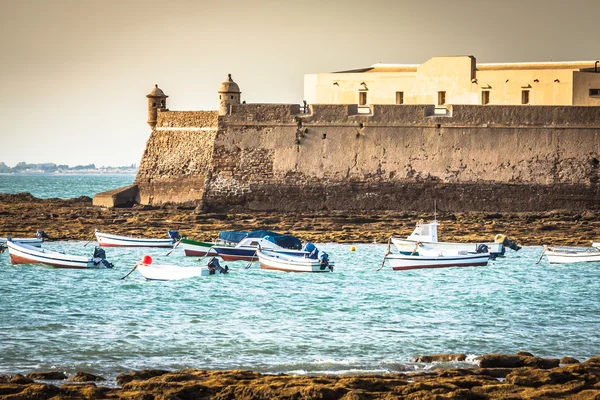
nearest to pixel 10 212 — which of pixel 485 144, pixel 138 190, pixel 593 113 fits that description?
pixel 138 190

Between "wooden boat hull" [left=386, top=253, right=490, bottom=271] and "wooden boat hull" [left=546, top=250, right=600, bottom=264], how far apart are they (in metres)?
1.58

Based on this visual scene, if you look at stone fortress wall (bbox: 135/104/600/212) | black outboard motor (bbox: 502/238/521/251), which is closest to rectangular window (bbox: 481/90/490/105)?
stone fortress wall (bbox: 135/104/600/212)

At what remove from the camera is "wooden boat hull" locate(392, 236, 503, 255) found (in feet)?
→ 80.9

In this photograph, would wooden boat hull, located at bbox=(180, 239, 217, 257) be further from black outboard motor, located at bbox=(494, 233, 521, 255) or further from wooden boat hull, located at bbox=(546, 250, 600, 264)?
wooden boat hull, located at bbox=(546, 250, 600, 264)

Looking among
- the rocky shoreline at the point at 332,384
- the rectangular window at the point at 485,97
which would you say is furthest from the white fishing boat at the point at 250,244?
the rectangular window at the point at 485,97

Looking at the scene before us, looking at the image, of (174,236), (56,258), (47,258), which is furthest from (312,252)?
A: (47,258)

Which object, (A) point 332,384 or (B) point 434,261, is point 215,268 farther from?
(A) point 332,384

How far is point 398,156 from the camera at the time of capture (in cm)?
3238

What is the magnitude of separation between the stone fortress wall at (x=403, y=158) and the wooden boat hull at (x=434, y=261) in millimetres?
8043

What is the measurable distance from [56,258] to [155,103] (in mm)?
15104

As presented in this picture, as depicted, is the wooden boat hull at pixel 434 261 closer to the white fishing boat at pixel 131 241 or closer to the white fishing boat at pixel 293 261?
the white fishing boat at pixel 293 261

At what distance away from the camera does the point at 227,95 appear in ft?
112

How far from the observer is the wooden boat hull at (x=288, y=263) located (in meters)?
22.9

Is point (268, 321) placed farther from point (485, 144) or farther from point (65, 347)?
point (485, 144)
